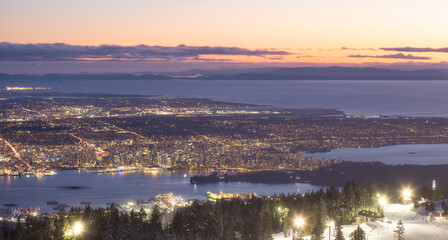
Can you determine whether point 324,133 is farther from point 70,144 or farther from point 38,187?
point 38,187

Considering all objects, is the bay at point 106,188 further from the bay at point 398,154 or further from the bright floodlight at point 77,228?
the bright floodlight at point 77,228

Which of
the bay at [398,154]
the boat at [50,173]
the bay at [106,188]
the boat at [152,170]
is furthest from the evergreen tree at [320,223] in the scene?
the boat at [50,173]

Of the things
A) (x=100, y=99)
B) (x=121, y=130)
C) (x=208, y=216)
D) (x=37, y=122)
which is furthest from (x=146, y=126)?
(x=208, y=216)

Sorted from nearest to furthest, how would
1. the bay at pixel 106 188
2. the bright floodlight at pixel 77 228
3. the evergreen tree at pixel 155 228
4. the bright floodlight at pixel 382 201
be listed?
the bright floodlight at pixel 77 228 → the evergreen tree at pixel 155 228 → the bright floodlight at pixel 382 201 → the bay at pixel 106 188

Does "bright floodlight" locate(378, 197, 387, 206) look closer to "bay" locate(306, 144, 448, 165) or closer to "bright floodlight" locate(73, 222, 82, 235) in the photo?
"bright floodlight" locate(73, 222, 82, 235)

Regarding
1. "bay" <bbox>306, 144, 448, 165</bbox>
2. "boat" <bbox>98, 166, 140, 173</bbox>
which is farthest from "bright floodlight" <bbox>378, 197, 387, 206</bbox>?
"boat" <bbox>98, 166, 140, 173</bbox>

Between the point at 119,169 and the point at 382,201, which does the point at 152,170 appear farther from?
the point at 382,201

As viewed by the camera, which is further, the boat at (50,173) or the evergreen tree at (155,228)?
the boat at (50,173)

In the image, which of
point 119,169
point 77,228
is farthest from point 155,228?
point 119,169

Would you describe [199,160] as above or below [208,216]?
below

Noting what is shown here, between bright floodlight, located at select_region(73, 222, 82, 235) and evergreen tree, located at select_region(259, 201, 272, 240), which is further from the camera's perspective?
bright floodlight, located at select_region(73, 222, 82, 235)

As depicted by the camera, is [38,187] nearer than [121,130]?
Yes
